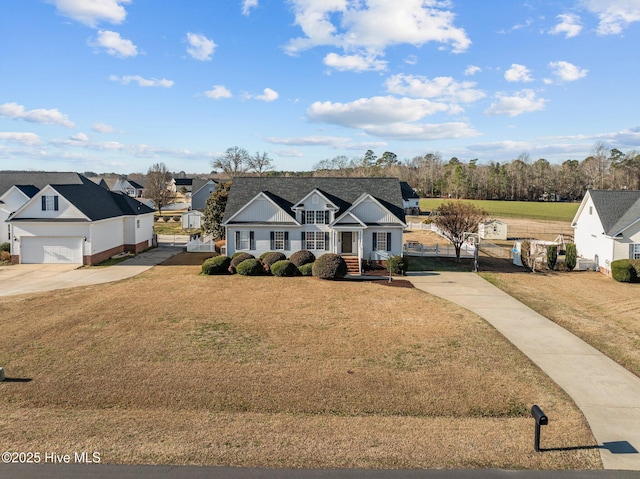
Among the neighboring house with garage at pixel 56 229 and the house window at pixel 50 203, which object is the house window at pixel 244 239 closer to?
the neighboring house with garage at pixel 56 229

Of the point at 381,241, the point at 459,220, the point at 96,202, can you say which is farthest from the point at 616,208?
the point at 96,202

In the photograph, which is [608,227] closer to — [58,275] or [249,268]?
[249,268]

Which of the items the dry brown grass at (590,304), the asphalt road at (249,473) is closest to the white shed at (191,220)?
→ the dry brown grass at (590,304)

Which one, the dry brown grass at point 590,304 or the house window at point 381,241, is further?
the house window at point 381,241

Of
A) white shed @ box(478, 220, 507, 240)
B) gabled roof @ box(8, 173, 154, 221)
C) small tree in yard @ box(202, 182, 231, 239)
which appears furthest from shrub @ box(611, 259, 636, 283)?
gabled roof @ box(8, 173, 154, 221)

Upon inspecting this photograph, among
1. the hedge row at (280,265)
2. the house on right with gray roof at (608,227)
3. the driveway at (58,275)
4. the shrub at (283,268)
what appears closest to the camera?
the driveway at (58,275)

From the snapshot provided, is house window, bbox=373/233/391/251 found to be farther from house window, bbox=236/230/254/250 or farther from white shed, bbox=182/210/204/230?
white shed, bbox=182/210/204/230
